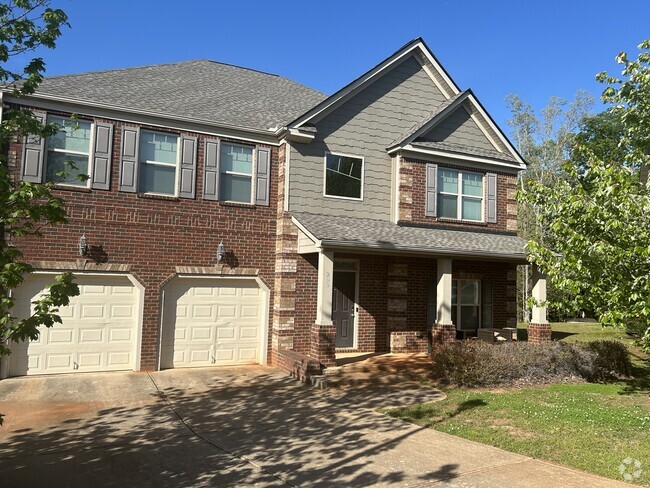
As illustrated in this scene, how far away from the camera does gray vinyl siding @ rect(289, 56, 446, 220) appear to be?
14.0 metres

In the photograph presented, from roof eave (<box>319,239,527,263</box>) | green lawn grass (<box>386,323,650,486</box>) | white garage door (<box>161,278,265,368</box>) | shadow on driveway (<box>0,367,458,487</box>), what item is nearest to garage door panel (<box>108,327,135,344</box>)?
white garage door (<box>161,278,265,368</box>)

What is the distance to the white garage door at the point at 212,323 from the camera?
41.4 ft

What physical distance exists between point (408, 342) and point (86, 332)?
28.8ft

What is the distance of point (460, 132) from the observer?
16.3 meters

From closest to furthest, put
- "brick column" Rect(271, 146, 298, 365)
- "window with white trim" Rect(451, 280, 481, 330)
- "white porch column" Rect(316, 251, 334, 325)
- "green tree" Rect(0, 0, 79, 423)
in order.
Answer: "green tree" Rect(0, 0, 79, 423) < "white porch column" Rect(316, 251, 334, 325) < "brick column" Rect(271, 146, 298, 365) < "window with white trim" Rect(451, 280, 481, 330)

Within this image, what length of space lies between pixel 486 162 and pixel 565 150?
23.4 m

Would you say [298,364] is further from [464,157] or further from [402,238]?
[464,157]

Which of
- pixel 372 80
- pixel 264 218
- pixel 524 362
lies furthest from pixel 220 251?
pixel 524 362

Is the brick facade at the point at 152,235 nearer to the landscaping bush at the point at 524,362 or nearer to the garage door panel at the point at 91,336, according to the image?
the garage door panel at the point at 91,336

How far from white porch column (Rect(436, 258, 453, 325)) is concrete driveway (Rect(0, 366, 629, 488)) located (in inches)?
133

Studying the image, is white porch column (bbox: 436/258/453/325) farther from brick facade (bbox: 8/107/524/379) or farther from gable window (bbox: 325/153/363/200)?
gable window (bbox: 325/153/363/200)

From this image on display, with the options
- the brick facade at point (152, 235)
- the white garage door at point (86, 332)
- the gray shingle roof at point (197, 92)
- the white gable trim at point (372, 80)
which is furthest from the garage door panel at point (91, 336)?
the white gable trim at point (372, 80)

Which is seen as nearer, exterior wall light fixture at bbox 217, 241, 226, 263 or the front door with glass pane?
exterior wall light fixture at bbox 217, 241, 226, 263

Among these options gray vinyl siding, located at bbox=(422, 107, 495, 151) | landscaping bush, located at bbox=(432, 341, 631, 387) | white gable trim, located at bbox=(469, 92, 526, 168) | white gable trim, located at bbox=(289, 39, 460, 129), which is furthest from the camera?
white gable trim, located at bbox=(469, 92, 526, 168)
